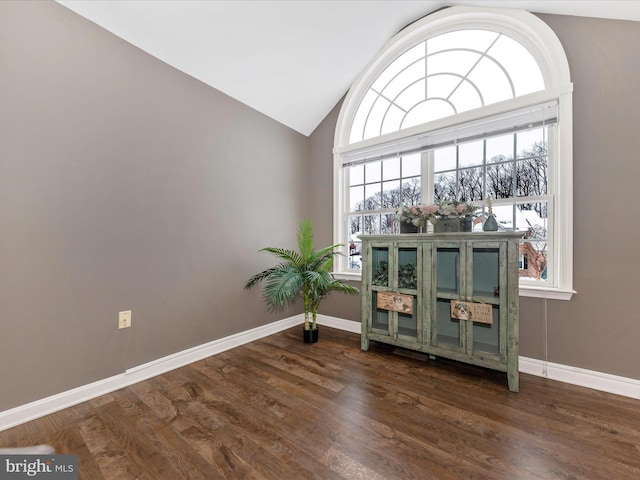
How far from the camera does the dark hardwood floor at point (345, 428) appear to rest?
3.72 ft

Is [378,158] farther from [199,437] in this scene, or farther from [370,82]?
[199,437]

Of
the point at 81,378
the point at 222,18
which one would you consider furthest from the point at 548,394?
the point at 222,18

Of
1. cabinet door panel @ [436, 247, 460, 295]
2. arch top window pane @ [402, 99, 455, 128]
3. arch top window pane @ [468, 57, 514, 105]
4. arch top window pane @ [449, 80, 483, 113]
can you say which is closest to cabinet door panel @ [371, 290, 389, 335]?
cabinet door panel @ [436, 247, 460, 295]

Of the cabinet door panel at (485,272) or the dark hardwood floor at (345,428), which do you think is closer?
the dark hardwood floor at (345,428)

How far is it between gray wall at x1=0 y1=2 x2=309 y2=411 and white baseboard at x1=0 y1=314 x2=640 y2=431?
5 cm

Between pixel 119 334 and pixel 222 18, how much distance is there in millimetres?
2284

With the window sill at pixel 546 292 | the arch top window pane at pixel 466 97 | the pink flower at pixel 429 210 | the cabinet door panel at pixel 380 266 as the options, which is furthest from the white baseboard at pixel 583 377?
the arch top window pane at pixel 466 97

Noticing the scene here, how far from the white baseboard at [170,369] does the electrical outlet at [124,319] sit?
0.31 m

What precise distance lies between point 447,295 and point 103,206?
2.45 metres

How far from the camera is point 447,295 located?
1.98 metres

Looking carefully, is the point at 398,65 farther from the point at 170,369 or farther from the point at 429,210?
the point at 170,369

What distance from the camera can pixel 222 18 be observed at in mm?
1849

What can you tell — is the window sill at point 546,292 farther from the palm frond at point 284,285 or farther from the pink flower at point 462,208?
the palm frond at point 284,285

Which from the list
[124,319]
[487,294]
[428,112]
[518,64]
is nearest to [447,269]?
[487,294]
